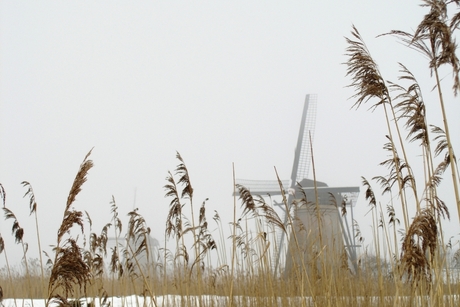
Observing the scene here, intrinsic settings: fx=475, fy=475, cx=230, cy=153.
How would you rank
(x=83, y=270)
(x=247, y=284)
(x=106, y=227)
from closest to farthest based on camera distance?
(x=83, y=270) < (x=106, y=227) < (x=247, y=284)

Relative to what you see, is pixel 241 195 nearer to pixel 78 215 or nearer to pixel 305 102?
pixel 78 215

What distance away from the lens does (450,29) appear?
72.7 inches

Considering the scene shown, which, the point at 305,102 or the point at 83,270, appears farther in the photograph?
the point at 305,102

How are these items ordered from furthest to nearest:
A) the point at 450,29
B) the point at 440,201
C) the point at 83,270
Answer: the point at 440,201 → the point at 450,29 → the point at 83,270

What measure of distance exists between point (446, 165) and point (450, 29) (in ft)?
3.12

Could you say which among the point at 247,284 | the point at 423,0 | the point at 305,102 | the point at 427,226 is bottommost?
the point at 247,284

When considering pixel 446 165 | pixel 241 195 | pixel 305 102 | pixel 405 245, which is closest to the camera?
pixel 405 245

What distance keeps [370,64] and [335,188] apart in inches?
636

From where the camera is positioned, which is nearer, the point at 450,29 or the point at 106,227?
the point at 450,29

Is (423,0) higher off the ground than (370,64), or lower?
higher

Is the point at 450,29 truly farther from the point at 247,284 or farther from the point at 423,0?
the point at 247,284

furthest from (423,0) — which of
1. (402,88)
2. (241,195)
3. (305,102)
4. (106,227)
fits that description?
(305,102)

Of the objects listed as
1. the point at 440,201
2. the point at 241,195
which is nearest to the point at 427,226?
the point at 440,201

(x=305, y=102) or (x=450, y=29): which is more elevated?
(x=305, y=102)
